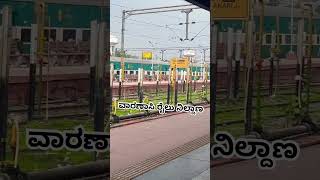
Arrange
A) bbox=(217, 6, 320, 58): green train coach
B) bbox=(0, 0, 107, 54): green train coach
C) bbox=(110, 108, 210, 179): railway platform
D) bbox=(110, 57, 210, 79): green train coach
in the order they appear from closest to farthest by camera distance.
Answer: bbox=(217, 6, 320, 58): green train coach
bbox=(0, 0, 107, 54): green train coach
bbox=(110, 57, 210, 79): green train coach
bbox=(110, 108, 210, 179): railway platform

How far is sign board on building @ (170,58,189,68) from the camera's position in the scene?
108 inches

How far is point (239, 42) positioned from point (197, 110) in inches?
26.0

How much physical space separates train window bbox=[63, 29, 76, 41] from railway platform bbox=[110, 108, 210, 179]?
0.65 meters

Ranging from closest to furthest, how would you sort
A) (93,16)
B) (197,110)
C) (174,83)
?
(93,16) → (197,110) → (174,83)

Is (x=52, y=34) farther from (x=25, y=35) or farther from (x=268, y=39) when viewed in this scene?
(x=268, y=39)

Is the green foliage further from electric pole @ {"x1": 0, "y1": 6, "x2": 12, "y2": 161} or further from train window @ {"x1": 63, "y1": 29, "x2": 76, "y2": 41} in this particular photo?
electric pole @ {"x1": 0, "y1": 6, "x2": 12, "y2": 161}

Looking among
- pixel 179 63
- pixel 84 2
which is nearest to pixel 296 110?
pixel 179 63

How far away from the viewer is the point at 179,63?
2.82 meters

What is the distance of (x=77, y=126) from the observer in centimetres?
223

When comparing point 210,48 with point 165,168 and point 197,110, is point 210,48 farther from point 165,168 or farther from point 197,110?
point 165,168

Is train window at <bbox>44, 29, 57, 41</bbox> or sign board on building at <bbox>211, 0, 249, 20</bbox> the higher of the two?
sign board on building at <bbox>211, 0, 249, 20</bbox>

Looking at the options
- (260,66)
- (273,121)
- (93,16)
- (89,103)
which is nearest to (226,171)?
(273,121)

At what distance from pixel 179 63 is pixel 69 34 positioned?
840 millimetres

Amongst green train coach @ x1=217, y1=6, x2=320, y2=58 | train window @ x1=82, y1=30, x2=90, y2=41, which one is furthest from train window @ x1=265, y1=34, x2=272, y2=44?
train window @ x1=82, y1=30, x2=90, y2=41
